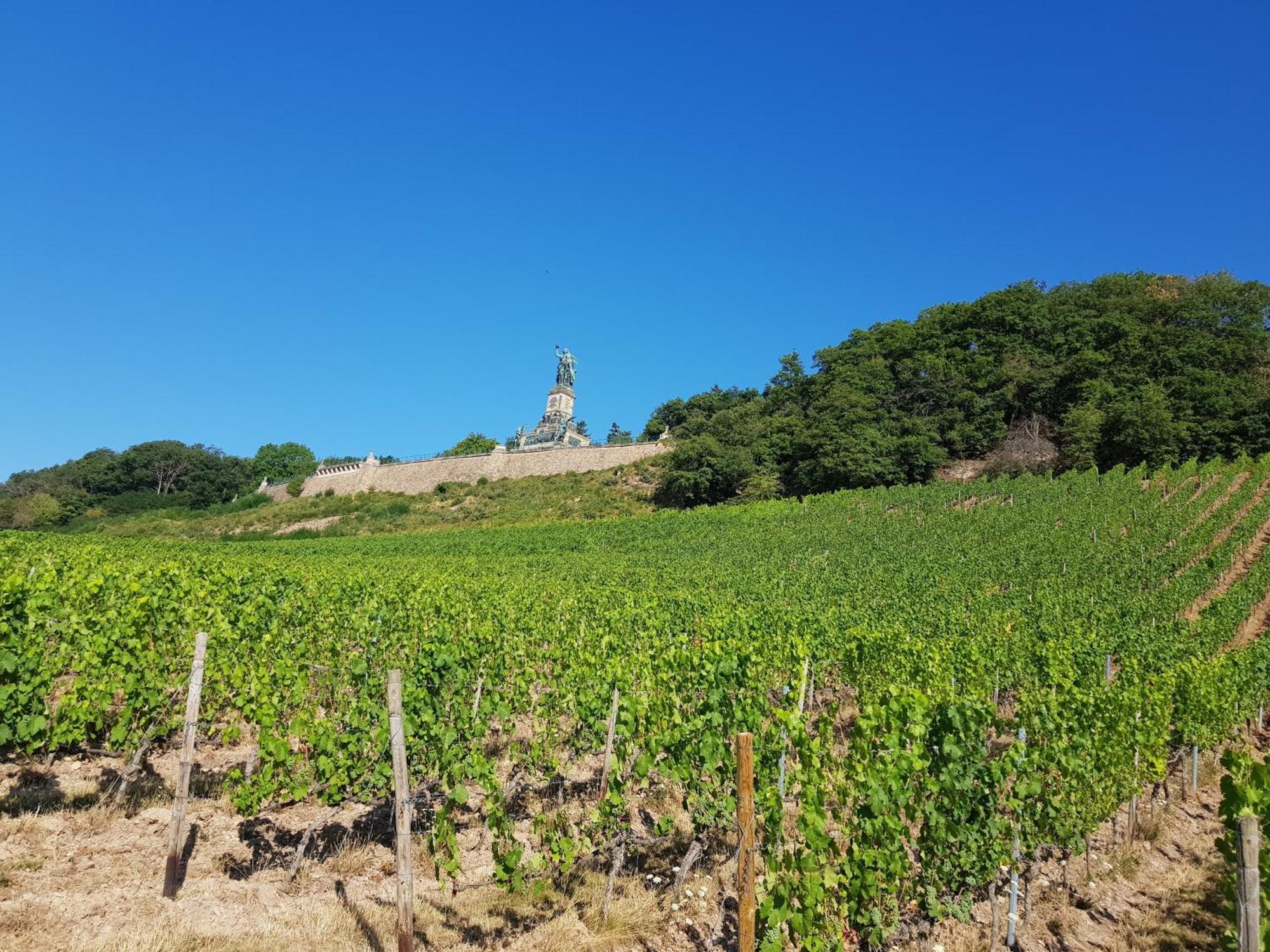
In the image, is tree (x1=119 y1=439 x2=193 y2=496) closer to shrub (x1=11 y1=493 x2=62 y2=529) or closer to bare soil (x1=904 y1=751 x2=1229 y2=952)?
shrub (x1=11 y1=493 x2=62 y2=529)

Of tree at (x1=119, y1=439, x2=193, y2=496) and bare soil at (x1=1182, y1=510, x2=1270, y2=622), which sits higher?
tree at (x1=119, y1=439, x2=193, y2=496)

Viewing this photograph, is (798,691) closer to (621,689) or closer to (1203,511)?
(621,689)

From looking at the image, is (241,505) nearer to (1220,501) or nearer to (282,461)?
(282,461)

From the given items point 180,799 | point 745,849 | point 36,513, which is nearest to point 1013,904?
point 745,849

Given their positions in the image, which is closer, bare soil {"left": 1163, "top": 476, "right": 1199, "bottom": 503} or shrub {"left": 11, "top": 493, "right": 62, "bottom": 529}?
bare soil {"left": 1163, "top": 476, "right": 1199, "bottom": 503}

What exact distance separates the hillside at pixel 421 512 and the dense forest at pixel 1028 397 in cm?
541

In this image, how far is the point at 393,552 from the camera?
3400 cm

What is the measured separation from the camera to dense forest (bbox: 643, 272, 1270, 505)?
38375mm

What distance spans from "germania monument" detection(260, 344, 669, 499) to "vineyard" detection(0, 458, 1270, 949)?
129 ft

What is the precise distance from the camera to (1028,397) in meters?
44.1

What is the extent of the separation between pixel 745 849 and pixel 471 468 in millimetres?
57202

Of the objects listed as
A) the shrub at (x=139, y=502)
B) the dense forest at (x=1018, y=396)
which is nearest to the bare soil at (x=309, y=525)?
the shrub at (x=139, y=502)

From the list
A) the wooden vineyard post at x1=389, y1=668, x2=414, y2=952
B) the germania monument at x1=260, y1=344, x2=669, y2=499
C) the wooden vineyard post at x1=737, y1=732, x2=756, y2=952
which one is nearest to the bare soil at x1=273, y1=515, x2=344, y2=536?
→ the germania monument at x1=260, y1=344, x2=669, y2=499

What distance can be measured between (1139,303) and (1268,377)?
8618 mm
